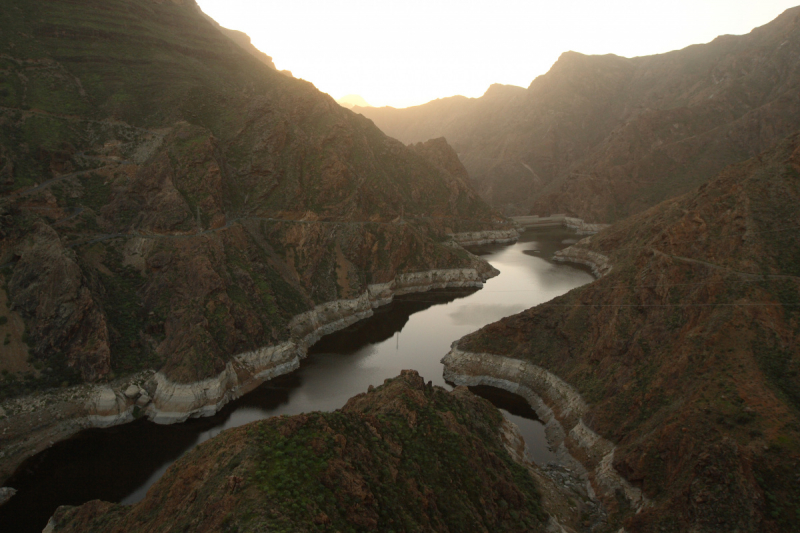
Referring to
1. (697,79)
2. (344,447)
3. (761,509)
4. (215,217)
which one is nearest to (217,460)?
(344,447)

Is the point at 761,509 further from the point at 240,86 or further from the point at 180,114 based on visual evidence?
the point at 240,86

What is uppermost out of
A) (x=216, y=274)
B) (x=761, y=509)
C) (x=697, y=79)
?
(x=697, y=79)

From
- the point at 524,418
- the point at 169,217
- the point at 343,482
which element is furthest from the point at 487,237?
the point at 343,482

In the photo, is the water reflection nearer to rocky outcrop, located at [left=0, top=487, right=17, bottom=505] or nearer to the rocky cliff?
the rocky cliff

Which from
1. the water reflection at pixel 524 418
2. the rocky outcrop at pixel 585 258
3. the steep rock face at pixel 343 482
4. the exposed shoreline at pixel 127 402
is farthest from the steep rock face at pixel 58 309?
the rocky outcrop at pixel 585 258

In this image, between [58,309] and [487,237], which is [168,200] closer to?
[58,309]

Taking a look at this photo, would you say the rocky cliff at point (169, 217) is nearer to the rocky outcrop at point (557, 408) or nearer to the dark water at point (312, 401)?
the dark water at point (312, 401)
